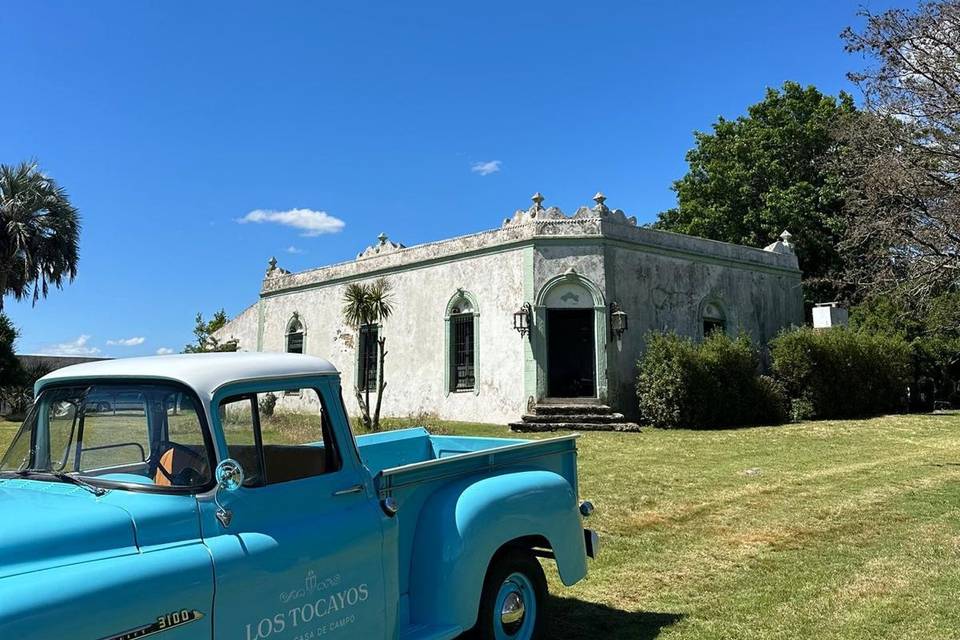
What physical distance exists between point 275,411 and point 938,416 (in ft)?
69.8

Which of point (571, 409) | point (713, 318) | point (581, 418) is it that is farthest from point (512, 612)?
point (713, 318)

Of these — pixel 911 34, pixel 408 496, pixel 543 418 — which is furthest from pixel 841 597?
pixel 543 418

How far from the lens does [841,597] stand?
5352mm

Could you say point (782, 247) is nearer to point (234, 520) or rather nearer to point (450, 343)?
Result: point (450, 343)

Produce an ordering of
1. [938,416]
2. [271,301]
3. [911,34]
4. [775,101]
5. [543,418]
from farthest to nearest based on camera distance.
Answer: [775,101] → [271,301] → [938,416] → [543,418] → [911,34]

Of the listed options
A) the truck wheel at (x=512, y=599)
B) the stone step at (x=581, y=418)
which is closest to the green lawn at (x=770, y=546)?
the truck wheel at (x=512, y=599)

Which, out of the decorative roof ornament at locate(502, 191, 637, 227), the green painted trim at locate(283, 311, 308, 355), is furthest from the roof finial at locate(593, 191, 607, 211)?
the green painted trim at locate(283, 311, 308, 355)

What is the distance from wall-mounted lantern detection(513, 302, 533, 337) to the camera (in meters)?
18.4

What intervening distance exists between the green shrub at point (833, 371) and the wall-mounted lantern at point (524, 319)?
7.34 metres

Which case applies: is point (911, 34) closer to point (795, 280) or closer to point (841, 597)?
point (841, 597)

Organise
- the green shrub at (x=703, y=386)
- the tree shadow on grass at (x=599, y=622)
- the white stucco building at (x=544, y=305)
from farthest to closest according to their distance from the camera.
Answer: the white stucco building at (x=544, y=305)
the green shrub at (x=703, y=386)
the tree shadow on grass at (x=599, y=622)

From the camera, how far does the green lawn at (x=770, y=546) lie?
4926 millimetres

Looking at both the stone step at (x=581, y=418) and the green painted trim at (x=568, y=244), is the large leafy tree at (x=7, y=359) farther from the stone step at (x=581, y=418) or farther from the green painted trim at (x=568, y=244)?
the stone step at (x=581, y=418)

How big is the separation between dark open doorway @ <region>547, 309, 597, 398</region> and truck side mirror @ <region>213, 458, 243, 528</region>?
54.8ft
